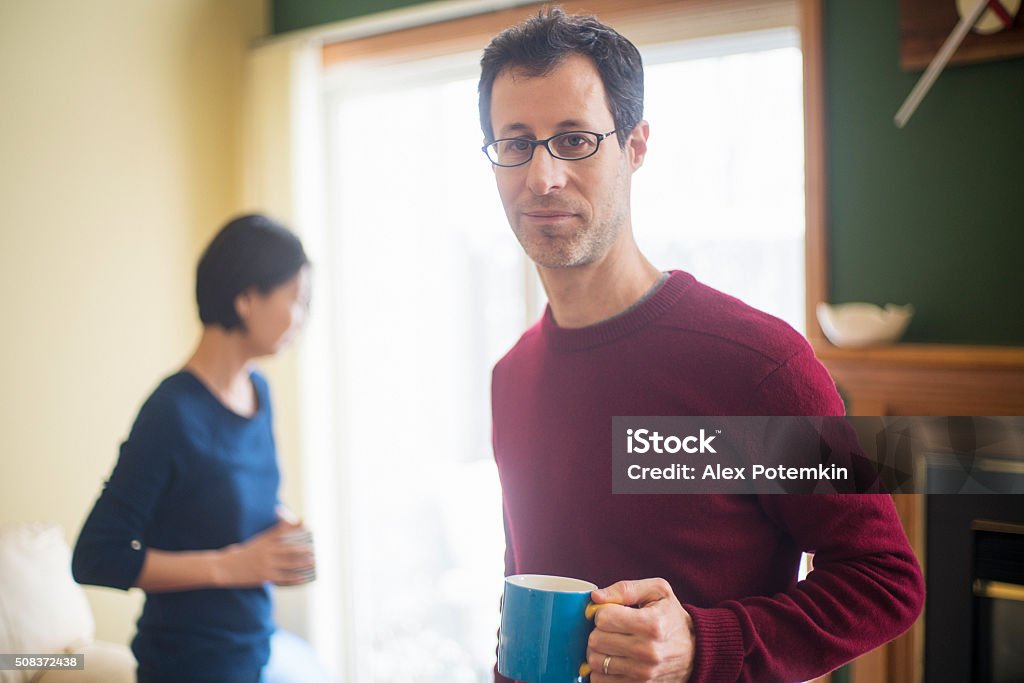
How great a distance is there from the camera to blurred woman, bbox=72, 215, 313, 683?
1.50m

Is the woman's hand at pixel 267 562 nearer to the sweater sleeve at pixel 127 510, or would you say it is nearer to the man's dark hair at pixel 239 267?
the sweater sleeve at pixel 127 510

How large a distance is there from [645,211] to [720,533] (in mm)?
1508

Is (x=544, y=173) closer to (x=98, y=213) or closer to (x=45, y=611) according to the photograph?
(x=45, y=611)

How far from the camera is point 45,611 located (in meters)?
2.02

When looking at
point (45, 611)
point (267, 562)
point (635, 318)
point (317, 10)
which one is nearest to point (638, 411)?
point (635, 318)

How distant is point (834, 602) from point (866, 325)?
1069mm

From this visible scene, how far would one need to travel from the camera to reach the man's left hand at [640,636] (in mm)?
772

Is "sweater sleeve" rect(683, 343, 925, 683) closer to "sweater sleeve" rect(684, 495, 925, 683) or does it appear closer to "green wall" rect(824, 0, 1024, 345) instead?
"sweater sleeve" rect(684, 495, 925, 683)

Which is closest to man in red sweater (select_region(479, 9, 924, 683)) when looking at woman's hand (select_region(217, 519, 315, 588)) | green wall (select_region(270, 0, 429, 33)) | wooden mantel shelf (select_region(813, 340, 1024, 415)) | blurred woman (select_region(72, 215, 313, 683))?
woman's hand (select_region(217, 519, 315, 588))

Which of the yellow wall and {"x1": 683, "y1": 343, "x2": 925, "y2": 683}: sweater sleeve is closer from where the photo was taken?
{"x1": 683, "y1": 343, "x2": 925, "y2": 683}: sweater sleeve

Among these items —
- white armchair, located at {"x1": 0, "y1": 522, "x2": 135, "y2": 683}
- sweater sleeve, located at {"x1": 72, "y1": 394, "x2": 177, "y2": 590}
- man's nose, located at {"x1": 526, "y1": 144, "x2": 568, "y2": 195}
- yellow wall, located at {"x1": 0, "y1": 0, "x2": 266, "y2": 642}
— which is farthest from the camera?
yellow wall, located at {"x1": 0, "y1": 0, "x2": 266, "y2": 642}

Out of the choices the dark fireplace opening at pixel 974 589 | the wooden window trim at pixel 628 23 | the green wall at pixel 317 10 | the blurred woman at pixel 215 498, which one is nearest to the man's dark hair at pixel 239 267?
the blurred woman at pixel 215 498

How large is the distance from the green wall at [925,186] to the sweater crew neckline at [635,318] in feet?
3.58

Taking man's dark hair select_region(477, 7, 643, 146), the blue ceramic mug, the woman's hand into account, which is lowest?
the woman's hand
